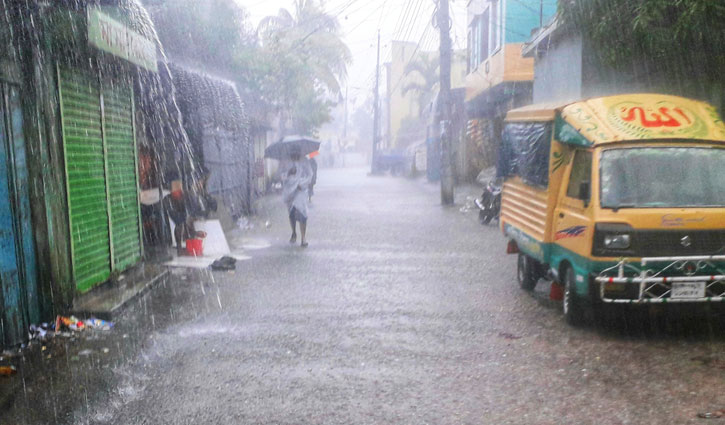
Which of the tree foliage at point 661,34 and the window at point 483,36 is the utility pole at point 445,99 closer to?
the window at point 483,36

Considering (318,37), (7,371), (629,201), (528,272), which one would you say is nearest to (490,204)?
(528,272)

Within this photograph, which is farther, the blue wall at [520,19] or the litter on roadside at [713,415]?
the blue wall at [520,19]

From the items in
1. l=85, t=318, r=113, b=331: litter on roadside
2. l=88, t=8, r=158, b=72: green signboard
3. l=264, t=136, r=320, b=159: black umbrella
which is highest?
l=88, t=8, r=158, b=72: green signboard

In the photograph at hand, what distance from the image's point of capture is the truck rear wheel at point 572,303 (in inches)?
264

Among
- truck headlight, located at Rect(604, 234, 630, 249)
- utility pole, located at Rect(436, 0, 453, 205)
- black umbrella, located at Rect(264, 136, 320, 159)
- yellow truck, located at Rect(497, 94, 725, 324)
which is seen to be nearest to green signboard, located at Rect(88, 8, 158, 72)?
yellow truck, located at Rect(497, 94, 725, 324)

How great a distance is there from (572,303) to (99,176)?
5806mm

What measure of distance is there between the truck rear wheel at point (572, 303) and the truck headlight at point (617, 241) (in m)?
0.55

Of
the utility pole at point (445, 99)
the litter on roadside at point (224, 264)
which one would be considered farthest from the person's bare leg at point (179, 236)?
the utility pole at point (445, 99)

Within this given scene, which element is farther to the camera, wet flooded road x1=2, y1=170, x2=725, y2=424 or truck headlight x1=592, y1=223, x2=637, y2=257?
truck headlight x1=592, y1=223, x2=637, y2=257

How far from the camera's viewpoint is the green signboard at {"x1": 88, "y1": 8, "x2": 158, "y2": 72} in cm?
702

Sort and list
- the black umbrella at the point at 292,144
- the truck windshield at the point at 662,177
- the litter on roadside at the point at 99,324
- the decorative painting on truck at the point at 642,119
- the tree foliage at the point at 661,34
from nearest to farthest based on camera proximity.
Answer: the truck windshield at the point at 662,177
the decorative painting on truck at the point at 642,119
the litter on roadside at the point at 99,324
the tree foliage at the point at 661,34
the black umbrella at the point at 292,144

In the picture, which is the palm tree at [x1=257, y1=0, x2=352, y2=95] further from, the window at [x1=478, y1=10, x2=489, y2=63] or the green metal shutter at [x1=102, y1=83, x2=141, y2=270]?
the green metal shutter at [x1=102, y1=83, x2=141, y2=270]

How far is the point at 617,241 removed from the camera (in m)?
6.26

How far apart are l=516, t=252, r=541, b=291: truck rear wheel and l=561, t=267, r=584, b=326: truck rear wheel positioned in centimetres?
148
